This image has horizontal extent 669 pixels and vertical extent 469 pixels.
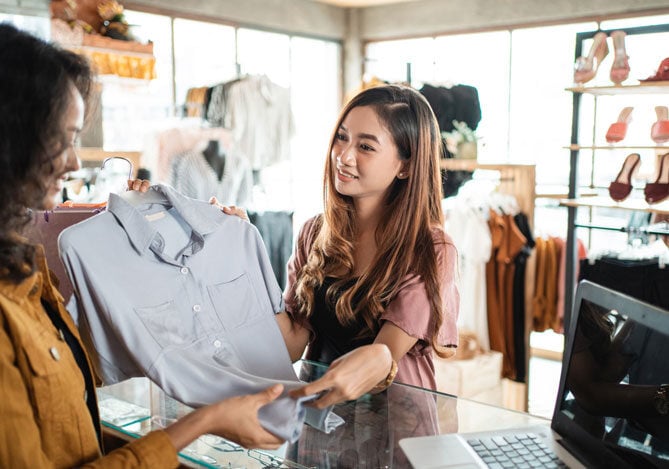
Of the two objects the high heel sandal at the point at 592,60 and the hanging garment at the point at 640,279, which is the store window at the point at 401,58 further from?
the hanging garment at the point at 640,279

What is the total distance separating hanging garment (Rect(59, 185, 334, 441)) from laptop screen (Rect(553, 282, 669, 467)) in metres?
0.57

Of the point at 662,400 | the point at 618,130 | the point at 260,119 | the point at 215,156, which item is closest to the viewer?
the point at 662,400

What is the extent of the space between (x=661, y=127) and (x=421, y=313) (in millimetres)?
2582

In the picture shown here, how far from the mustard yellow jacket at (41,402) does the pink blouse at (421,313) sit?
829 millimetres

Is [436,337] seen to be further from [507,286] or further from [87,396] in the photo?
[507,286]

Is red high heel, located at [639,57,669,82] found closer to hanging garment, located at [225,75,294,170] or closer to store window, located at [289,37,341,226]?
hanging garment, located at [225,75,294,170]

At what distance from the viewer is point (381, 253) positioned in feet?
6.33

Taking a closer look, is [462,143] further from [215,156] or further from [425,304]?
[425,304]

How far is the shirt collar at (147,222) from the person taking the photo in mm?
1532

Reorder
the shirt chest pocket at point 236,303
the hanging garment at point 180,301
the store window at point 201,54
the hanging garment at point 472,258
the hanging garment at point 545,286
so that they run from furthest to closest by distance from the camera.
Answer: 1. the store window at point 201,54
2. the hanging garment at point 545,286
3. the hanging garment at point 472,258
4. the shirt chest pocket at point 236,303
5. the hanging garment at point 180,301

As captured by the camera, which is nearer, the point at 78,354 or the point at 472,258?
the point at 78,354

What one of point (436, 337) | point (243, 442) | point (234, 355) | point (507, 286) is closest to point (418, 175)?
point (436, 337)

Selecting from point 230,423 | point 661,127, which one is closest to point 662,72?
point 661,127

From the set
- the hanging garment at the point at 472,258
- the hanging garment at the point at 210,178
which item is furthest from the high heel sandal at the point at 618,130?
the hanging garment at the point at 210,178
